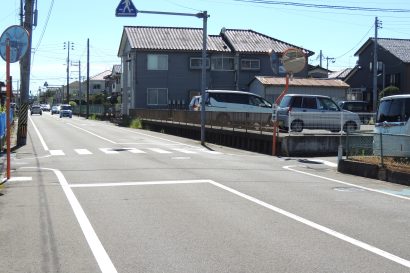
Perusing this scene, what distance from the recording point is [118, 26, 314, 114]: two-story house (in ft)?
161

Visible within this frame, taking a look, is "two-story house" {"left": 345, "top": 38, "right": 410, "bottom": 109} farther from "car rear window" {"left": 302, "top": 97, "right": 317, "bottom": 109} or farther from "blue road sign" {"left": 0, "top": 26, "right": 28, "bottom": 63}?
"blue road sign" {"left": 0, "top": 26, "right": 28, "bottom": 63}

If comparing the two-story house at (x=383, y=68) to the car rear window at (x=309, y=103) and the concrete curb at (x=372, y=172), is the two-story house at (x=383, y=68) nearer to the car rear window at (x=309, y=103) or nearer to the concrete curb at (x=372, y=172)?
the car rear window at (x=309, y=103)

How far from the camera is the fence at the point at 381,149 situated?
44.9 ft

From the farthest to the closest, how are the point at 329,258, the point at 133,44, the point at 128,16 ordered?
1. the point at 133,44
2. the point at 128,16
3. the point at 329,258

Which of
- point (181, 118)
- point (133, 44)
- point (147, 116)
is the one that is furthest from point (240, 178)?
point (133, 44)

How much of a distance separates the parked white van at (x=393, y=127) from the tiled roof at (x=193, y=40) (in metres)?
35.0

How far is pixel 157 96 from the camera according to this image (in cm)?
4972

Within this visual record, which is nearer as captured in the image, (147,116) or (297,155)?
(297,155)

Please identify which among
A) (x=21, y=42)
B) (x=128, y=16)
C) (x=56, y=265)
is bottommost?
(x=56, y=265)

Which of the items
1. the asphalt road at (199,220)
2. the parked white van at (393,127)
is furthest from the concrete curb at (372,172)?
the parked white van at (393,127)

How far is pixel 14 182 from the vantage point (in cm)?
1256

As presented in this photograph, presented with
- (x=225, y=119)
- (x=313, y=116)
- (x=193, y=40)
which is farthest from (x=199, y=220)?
(x=193, y=40)

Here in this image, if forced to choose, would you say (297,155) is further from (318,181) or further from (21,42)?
(21,42)

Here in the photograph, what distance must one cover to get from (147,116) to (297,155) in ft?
74.2
